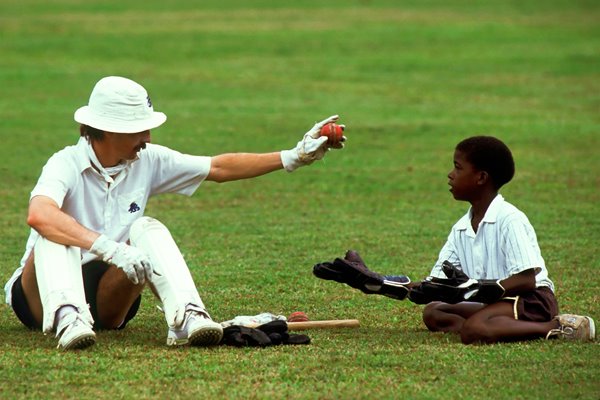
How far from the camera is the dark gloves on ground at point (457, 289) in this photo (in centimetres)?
664

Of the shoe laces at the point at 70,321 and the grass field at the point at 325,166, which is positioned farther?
the shoe laces at the point at 70,321

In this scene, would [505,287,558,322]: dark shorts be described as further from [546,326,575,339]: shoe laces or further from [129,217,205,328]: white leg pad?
[129,217,205,328]: white leg pad

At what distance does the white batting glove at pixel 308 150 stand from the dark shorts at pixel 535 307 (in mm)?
1304

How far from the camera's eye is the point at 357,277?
6.88 meters

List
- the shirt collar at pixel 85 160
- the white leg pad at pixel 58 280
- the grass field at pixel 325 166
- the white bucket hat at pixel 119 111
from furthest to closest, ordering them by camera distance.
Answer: the shirt collar at pixel 85 160 → the white bucket hat at pixel 119 111 → the white leg pad at pixel 58 280 → the grass field at pixel 325 166

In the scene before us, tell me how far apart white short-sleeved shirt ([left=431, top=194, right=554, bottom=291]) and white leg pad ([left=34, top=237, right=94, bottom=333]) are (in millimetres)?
2005

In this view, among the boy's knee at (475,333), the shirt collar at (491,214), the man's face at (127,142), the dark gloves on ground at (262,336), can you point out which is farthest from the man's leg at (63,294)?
the shirt collar at (491,214)

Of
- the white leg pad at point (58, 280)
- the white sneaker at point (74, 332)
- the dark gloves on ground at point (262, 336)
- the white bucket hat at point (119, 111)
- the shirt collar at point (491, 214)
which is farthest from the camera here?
the shirt collar at point (491, 214)

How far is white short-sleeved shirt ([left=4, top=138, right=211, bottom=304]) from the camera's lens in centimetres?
669

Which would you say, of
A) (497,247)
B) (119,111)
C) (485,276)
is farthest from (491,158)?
(119,111)

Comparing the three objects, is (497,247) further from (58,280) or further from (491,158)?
(58,280)

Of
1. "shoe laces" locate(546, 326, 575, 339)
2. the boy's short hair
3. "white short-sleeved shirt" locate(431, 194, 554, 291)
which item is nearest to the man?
the boy's short hair

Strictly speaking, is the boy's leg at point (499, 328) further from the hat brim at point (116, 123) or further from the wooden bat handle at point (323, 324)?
the hat brim at point (116, 123)

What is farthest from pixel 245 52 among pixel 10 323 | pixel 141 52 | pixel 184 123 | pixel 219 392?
pixel 219 392
